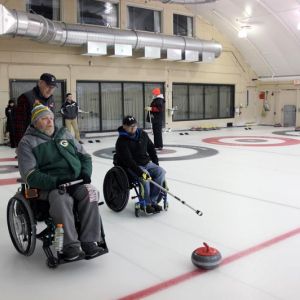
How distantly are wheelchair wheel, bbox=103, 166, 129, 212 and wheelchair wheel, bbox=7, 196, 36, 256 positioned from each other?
45.6 inches

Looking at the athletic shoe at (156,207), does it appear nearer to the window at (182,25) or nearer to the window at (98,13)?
the window at (98,13)

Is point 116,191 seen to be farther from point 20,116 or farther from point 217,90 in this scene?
point 217,90

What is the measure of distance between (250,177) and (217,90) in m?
10.3

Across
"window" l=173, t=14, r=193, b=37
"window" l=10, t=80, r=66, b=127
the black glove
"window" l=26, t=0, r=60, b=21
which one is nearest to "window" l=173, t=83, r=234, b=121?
"window" l=173, t=14, r=193, b=37

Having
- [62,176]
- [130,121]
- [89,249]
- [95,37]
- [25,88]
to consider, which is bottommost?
[89,249]

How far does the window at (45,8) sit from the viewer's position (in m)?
10.9

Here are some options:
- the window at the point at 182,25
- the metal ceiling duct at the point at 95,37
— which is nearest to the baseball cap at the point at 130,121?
the metal ceiling duct at the point at 95,37

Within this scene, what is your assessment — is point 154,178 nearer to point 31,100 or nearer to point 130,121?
point 130,121

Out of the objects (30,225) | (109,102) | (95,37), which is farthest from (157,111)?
(30,225)

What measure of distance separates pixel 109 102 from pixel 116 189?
8.81 m

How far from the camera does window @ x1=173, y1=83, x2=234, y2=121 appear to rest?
14.5 metres

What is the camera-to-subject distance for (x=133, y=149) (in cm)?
405

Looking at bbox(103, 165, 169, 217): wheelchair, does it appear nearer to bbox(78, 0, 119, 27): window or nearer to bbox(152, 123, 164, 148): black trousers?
bbox(152, 123, 164, 148): black trousers

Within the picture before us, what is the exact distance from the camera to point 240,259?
2885 millimetres
